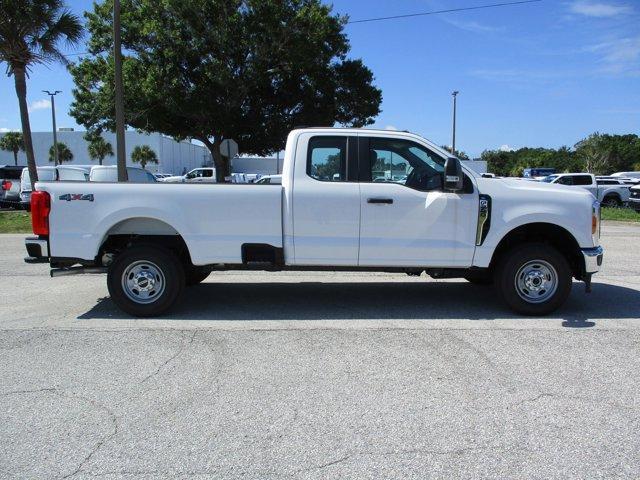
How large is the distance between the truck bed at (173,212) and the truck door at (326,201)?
0.88 ft

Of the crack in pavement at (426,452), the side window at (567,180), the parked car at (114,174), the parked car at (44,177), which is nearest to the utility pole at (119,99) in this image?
the parked car at (114,174)

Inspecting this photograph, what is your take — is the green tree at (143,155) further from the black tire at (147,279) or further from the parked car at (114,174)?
the black tire at (147,279)

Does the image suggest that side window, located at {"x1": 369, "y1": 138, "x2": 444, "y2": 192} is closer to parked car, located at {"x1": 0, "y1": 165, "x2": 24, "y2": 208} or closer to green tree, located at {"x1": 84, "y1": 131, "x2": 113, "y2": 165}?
parked car, located at {"x1": 0, "y1": 165, "x2": 24, "y2": 208}

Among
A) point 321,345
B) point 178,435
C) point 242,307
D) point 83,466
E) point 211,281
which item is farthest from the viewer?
point 211,281

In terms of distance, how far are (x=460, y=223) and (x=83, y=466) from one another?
4.38 meters

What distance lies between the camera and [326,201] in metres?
6.01

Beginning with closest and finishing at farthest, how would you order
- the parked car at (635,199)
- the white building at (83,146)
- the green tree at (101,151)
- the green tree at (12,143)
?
the parked car at (635,199) → the green tree at (101,151) → the green tree at (12,143) → the white building at (83,146)

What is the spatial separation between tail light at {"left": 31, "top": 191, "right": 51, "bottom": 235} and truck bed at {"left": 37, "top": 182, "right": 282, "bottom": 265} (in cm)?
5

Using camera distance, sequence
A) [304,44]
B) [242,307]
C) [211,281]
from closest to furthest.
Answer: [242,307]
[211,281]
[304,44]

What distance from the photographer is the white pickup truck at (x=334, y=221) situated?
19.7 ft

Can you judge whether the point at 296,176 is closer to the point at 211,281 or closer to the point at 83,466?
the point at 211,281

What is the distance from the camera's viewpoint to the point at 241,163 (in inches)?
3135

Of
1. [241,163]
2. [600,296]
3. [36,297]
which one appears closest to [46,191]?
[36,297]

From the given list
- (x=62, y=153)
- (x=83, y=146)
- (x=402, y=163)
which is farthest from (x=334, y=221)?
(x=83, y=146)
